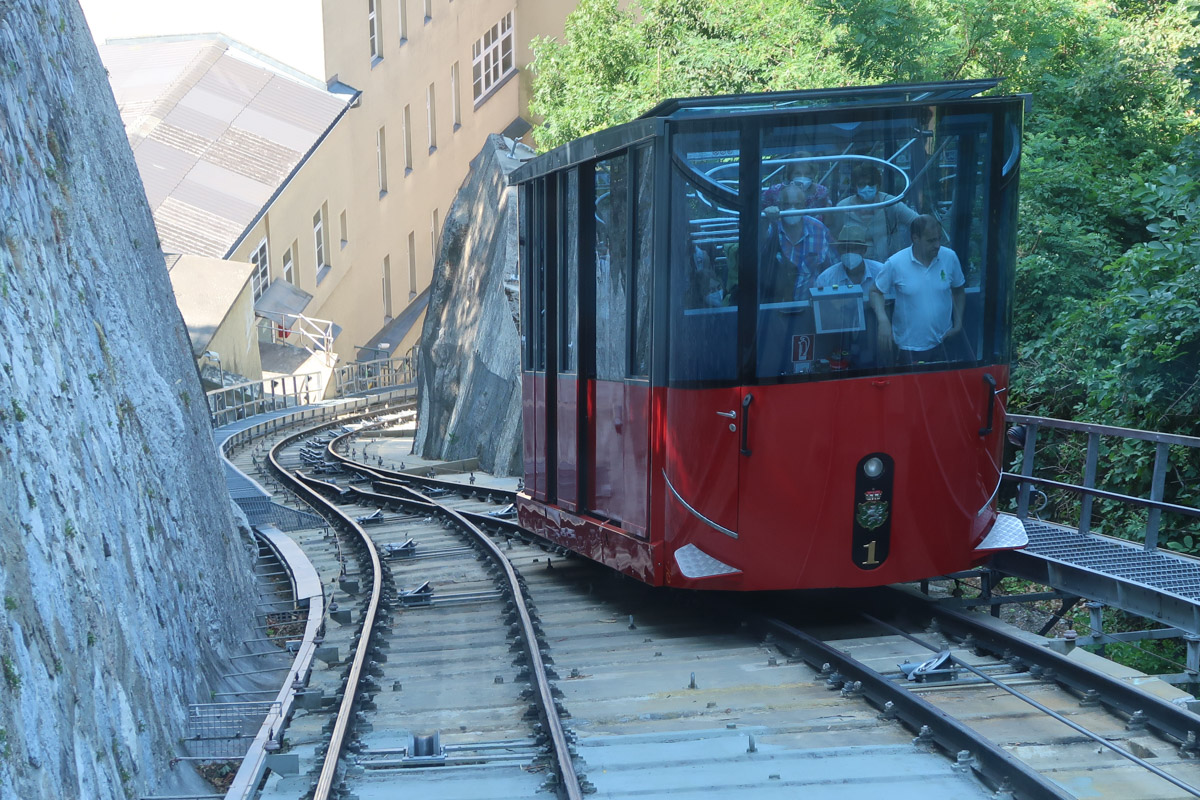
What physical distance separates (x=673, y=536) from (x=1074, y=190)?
10764 millimetres

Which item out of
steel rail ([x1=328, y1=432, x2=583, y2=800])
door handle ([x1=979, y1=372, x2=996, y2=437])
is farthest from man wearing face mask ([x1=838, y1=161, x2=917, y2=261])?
steel rail ([x1=328, y1=432, x2=583, y2=800])

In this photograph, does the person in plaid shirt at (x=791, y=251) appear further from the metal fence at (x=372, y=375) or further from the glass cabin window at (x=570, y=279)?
the metal fence at (x=372, y=375)

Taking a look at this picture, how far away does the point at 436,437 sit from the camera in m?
23.6

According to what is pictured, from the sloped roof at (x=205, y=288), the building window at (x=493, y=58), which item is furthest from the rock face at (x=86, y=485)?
the building window at (x=493, y=58)

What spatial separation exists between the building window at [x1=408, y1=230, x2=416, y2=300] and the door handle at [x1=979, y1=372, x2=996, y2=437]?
42.8m

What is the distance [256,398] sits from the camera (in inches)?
1210

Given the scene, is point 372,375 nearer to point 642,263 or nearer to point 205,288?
point 205,288

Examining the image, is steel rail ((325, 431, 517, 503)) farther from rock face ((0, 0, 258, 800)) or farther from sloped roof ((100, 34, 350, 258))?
sloped roof ((100, 34, 350, 258))

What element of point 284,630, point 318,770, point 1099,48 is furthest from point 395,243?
point 318,770

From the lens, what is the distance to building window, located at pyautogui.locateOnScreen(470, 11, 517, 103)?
5234cm

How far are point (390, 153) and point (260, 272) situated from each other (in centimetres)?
996

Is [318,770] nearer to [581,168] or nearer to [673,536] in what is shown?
[673,536]

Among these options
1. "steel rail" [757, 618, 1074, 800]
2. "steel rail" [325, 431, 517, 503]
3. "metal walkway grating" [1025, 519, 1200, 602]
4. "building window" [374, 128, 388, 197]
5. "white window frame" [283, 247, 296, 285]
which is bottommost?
"steel rail" [325, 431, 517, 503]

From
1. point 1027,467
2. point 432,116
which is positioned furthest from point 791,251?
point 432,116
